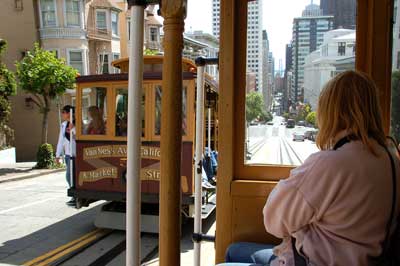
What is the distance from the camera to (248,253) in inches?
89.9

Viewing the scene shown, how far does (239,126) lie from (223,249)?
80 centimetres

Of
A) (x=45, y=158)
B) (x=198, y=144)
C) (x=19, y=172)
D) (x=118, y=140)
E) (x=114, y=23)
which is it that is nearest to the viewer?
(x=198, y=144)

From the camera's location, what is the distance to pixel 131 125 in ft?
5.56

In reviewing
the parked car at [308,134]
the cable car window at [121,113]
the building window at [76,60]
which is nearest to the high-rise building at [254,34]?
the parked car at [308,134]

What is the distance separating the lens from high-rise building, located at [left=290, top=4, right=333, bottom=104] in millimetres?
2422

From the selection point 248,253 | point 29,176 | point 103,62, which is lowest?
point 29,176

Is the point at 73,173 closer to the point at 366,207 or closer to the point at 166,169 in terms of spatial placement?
the point at 166,169

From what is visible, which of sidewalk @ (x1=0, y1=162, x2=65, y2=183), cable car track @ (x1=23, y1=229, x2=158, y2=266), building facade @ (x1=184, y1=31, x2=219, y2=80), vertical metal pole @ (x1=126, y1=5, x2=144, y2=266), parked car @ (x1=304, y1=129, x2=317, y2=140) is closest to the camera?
vertical metal pole @ (x1=126, y1=5, x2=144, y2=266)

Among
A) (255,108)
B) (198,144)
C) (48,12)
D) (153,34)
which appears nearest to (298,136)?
(255,108)

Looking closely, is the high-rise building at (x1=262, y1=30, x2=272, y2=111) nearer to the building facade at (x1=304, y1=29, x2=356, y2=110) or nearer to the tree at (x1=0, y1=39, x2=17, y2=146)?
the building facade at (x1=304, y1=29, x2=356, y2=110)

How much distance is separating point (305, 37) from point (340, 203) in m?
1.32

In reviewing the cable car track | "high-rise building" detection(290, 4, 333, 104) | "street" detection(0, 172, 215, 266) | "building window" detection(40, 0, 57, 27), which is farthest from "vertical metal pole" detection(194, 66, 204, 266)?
"building window" detection(40, 0, 57, 27)

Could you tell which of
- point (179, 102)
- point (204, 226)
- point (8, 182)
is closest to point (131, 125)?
point (179, 102)

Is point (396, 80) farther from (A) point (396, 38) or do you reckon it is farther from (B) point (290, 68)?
(B) point (290, 68)
